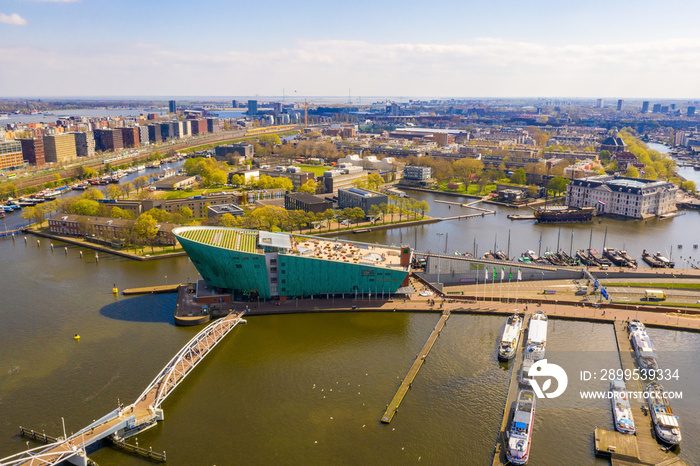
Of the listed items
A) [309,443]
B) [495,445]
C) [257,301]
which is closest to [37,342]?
[257,301]

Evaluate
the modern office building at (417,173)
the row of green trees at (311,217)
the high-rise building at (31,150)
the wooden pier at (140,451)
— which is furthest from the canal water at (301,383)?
the high-rise building at (31,150)

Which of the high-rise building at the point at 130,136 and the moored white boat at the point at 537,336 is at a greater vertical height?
the high-rise building at the point at 130,136

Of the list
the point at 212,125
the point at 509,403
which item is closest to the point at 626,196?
the point at 509,403

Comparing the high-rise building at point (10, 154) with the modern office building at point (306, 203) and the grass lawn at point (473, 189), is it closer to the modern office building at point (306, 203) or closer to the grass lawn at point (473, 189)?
the modern office building at point (306, 203)

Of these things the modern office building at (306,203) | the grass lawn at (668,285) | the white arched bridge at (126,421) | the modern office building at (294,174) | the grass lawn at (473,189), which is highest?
the modern office building at (294,174)

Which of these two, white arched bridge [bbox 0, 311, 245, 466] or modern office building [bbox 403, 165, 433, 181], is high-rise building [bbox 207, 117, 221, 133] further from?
white arched bridge [bbox 0, 311, 245, 466]

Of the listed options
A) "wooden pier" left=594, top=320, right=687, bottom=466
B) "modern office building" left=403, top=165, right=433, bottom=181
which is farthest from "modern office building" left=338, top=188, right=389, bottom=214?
"wooden pier" left=594, top=320, right=687, bottom=466
